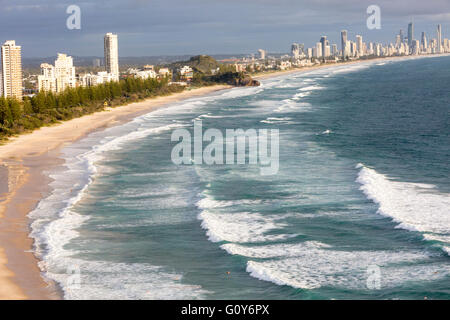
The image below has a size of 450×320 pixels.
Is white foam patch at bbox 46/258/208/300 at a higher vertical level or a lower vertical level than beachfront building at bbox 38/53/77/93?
lower

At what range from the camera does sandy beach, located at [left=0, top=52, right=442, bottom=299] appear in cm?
1844

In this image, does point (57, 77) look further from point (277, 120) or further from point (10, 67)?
point (277, 120)

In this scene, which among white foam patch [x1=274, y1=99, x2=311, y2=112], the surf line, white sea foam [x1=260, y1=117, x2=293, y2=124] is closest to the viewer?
the surf line

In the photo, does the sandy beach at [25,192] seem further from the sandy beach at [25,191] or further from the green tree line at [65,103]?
the green tree line at [65,103]

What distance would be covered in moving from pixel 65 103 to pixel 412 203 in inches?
2332

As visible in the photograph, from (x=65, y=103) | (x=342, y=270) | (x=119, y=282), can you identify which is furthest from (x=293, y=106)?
(x=119, y=282)

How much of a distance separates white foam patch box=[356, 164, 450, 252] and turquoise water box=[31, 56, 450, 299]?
3.0 inches

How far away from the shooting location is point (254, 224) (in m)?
25.1

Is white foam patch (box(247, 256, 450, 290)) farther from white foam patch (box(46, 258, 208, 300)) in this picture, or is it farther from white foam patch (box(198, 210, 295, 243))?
white foam patch (box(198, 210, 295, 243))

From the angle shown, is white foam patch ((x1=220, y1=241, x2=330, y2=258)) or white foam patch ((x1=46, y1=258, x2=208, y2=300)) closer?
white foam patch ((x1=46, y1=258, x2=208, y2=300))

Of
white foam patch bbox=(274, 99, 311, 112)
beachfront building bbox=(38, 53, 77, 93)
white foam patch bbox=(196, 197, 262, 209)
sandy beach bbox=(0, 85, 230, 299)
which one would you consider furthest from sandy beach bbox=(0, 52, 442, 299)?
beachfront building bbox=(38, 53, 77, 93)
